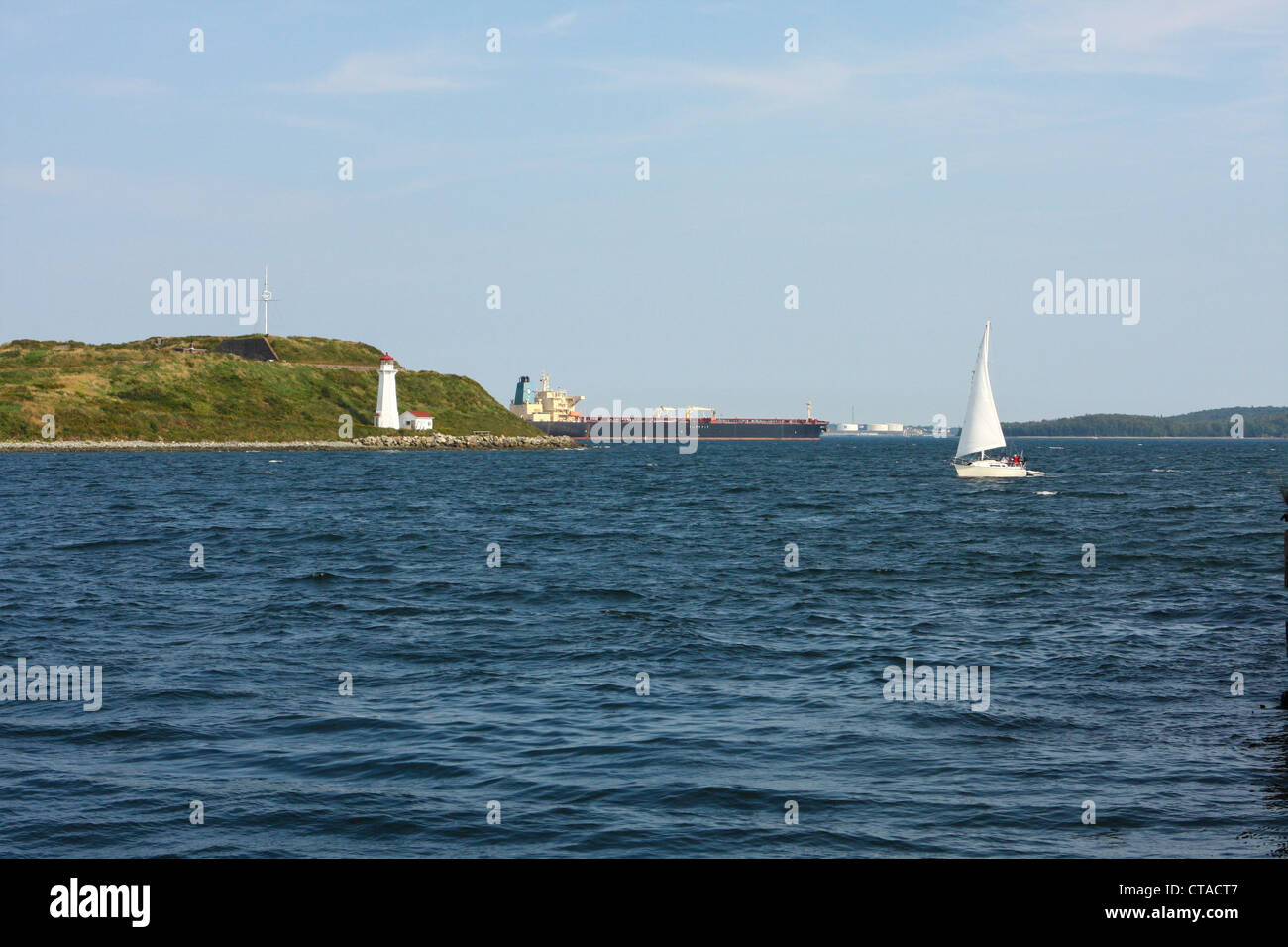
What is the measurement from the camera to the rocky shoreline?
128 meters

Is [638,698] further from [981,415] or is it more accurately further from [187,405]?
[187,405]

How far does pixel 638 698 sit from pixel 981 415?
70.5 m

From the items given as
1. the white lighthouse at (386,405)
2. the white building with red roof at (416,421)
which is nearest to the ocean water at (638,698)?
the white lighthouse at (386,405)

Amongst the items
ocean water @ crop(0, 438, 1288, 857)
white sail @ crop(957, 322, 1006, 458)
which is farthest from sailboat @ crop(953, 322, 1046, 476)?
ocean water @ crop(0, 438, 1288, 857)

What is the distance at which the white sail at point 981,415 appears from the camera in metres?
82.0

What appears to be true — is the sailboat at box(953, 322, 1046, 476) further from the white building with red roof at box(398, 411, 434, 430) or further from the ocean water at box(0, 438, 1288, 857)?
the white building with red roof at box(398, 411, 434, 430)

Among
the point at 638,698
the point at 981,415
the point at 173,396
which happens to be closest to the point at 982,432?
the point at 981,415

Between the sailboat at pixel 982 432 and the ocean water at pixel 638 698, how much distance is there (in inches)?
1472

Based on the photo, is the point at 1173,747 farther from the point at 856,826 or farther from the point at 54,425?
the point at 54,425

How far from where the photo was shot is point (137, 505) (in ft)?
195

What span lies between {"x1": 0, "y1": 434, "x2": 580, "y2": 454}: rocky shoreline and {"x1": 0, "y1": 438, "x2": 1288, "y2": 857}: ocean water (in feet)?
306
